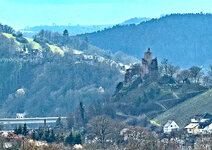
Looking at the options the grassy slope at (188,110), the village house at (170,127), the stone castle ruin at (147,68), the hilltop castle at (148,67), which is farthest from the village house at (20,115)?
the village house at (170,127)

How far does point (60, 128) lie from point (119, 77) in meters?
62.7

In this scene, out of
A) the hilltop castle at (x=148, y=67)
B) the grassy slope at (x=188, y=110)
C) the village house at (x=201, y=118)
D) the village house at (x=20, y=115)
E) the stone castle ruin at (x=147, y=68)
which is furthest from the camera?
the village house at (x=20, y=115)

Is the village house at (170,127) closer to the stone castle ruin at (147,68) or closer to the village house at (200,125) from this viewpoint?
the village house at (200,125)

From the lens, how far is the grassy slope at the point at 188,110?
13088 centimetres

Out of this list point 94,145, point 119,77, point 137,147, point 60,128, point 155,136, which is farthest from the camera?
point 119,77

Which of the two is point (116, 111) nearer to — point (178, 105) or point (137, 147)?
point (178, 105)

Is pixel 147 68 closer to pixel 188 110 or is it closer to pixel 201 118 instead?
pixel 188 110

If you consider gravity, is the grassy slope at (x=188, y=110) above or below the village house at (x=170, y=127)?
above

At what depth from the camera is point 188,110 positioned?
13362 centimetres

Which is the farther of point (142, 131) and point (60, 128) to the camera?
point (60, 128)

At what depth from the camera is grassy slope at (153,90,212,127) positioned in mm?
130875

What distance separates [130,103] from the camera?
141 m

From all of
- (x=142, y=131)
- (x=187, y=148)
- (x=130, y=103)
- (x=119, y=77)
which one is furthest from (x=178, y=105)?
(x=119, y=77)

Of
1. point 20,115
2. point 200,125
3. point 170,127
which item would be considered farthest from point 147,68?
point 20,115
